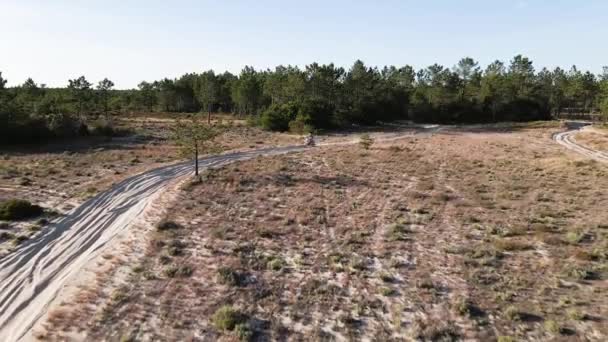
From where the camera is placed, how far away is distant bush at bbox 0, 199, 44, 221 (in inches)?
974

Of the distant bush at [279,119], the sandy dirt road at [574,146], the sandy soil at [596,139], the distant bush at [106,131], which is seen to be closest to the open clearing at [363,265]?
the sandy dirt road at [574,146]

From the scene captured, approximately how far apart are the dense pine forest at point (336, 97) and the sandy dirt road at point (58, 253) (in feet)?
A: 125

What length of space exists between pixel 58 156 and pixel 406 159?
127ft

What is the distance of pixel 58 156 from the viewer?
153 ft

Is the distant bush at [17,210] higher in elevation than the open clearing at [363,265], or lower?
higher

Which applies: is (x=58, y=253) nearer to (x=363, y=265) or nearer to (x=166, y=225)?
(x=166, y=225)

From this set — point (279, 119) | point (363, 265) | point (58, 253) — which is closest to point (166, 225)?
point (58, 253)

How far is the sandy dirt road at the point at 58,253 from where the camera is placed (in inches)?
596

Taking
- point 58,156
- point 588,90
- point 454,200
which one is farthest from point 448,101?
point 58,156

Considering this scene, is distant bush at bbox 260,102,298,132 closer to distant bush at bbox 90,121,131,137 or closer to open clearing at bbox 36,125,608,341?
distant bush at bbox 90,121,131,137

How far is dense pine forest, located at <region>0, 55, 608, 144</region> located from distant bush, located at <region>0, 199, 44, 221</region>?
3857 centimetres

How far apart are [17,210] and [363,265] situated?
822 inches

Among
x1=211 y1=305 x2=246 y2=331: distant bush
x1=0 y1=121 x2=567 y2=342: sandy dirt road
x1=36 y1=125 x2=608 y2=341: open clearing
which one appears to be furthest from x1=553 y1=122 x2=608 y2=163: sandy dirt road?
x1=0 y1=121 x2=567 y2=342: sandy dirt road

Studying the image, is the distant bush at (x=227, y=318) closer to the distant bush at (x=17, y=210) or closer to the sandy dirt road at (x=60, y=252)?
the sandy dirt road at (x=60, y=252)
